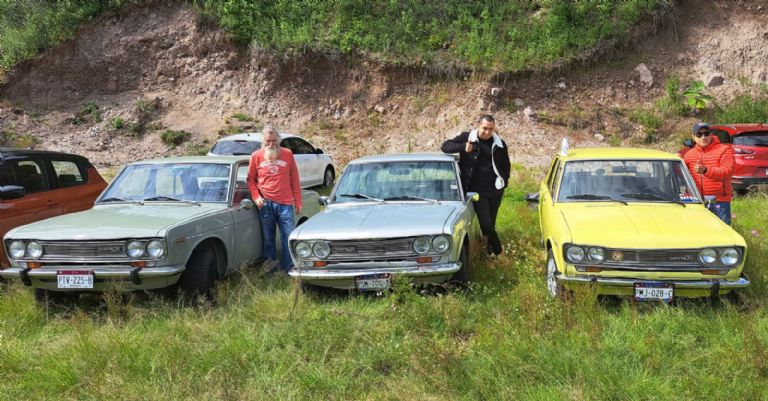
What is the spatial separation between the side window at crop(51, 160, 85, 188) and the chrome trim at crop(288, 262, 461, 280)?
4.33 metres

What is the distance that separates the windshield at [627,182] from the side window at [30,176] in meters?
6.52

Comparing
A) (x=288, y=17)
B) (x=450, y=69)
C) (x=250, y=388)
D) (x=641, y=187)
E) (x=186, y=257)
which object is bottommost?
(x=250, y=388)

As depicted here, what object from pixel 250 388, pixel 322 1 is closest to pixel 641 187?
pixel 250 388

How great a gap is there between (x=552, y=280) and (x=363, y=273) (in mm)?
1925

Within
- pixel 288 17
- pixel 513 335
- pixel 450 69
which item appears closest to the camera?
pixel 513 335

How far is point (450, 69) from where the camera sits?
61.4 feet

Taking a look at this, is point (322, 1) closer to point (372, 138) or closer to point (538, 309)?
point (372, 138)

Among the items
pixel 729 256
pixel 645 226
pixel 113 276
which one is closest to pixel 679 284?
pixel 729 256

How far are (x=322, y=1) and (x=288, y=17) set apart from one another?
4.59ft

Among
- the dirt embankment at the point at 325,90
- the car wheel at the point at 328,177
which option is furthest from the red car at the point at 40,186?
the dirt embankment at the point at 325,90

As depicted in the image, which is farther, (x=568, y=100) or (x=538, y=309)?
(x=568, y=100)

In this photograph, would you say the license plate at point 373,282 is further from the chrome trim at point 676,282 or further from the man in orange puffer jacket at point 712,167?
the man in orange puffer jacket at point 712,167

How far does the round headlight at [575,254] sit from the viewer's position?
16.3ft

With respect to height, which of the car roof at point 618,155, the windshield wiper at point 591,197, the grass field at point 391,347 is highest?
the car roof at point 618,155
